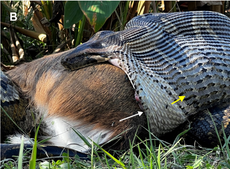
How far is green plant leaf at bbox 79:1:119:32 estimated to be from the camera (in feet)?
7.71

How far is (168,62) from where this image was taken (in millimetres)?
1649

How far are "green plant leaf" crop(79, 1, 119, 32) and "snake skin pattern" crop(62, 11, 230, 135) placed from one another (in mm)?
566

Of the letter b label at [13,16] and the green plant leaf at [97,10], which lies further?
the letter b label at [13,16]

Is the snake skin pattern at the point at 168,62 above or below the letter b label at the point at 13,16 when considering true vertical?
below

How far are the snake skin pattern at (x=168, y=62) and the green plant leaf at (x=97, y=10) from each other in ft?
1.86

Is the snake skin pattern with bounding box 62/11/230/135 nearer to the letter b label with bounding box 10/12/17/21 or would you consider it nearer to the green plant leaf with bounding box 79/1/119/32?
the green plant leaf with bounding box 79/1/119/32

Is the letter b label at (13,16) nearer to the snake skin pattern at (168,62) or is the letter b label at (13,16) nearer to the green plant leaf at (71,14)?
the green plant leaf at (71,14)

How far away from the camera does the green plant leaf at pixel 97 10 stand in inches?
92.5

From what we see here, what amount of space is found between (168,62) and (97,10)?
37.7 inches

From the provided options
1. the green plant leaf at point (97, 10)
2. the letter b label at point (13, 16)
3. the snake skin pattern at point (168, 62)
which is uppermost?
the green plant leaf at point (97, 10)

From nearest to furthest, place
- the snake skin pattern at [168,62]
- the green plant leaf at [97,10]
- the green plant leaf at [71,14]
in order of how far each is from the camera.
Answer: the snake skin pattern at [168,62] → the green plant leaf at [97,10] → the green plant leaf at [71,14]

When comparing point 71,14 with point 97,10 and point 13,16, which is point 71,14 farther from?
point 13,16

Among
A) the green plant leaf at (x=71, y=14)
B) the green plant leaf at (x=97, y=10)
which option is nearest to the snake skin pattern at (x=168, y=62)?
the green plant leaf at (x=97, y=10)

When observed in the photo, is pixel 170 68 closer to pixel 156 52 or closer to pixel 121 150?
pixel 156 52
